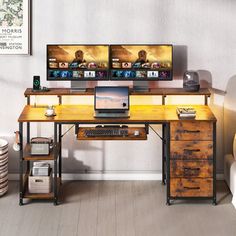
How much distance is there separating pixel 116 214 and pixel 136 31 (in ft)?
5.60

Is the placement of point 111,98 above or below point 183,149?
above

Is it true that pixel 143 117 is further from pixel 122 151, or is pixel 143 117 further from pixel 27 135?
pixel 27 135

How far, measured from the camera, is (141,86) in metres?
6.20

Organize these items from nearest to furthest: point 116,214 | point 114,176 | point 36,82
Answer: point 116,214, point 36,82, point 114,176

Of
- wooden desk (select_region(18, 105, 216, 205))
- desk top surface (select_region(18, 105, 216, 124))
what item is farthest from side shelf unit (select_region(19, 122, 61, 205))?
desk top surface (select_region(18, 105, 216, 124))

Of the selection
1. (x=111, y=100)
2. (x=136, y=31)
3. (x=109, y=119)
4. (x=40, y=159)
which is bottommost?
(x=40, y=159)

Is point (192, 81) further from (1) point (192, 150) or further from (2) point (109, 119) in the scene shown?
(2) point (109, 119)

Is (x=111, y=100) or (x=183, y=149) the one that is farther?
(x=111, y=100)

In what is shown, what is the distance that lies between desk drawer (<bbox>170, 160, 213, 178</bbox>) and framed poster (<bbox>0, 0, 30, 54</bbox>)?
5.60 ft

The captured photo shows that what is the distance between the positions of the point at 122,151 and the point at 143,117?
2.51 feet

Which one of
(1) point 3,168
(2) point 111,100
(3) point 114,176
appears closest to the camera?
(2) point 111,100

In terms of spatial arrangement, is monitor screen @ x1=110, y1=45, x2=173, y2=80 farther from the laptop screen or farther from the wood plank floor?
the wood plank floor

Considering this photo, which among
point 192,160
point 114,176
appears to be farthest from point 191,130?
point 114,176

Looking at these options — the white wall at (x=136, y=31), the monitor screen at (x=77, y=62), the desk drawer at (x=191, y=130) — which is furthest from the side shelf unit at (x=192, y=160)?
the monitor screen at (x=77, y=62)
